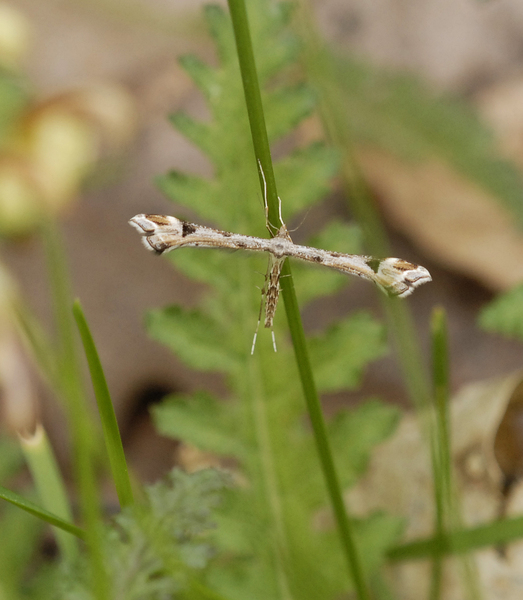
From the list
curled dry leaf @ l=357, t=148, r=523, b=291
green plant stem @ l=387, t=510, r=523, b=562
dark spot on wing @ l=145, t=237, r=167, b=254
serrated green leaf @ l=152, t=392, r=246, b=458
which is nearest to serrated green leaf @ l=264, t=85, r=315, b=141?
dark spot on wing @ l=145, t=237, r=167, b=254

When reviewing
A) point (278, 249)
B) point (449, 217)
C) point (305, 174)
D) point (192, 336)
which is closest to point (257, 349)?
point (192, 336)

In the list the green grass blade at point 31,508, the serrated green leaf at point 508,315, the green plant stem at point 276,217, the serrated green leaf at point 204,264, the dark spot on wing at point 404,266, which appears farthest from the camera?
the serrated green leaf at point 204,264

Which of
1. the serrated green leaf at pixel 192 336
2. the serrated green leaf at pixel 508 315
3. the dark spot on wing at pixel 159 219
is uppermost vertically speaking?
the serrated green leaf at pixel 192 336

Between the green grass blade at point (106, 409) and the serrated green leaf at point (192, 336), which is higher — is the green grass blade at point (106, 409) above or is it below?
below

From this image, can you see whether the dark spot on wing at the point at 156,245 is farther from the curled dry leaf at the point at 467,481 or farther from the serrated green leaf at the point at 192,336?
the curled dry leaf at the point at 467,481

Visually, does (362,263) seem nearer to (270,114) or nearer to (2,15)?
(270,114)

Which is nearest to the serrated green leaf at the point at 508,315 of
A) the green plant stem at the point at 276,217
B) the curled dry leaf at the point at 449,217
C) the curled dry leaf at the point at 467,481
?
the curled dry leaf at the point at 467,481
